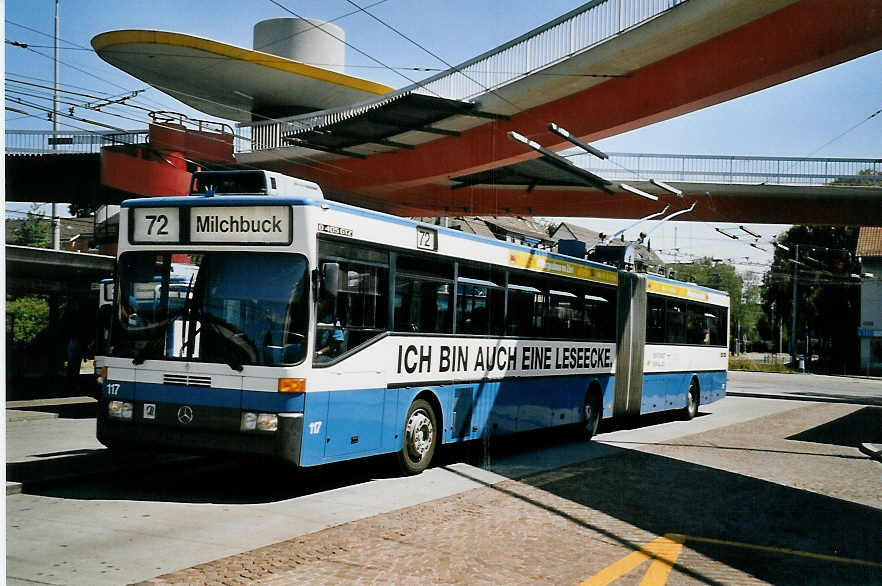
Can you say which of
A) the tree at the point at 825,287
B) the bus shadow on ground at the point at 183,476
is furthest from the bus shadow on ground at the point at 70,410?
the tree at the point at 825,287

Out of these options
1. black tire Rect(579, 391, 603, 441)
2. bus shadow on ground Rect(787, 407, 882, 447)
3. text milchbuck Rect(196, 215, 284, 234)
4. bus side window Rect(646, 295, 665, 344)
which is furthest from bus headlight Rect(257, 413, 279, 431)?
bus shadow on ground Rect(787, 407, 882, 447)

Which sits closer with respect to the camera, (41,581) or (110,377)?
(41,581)

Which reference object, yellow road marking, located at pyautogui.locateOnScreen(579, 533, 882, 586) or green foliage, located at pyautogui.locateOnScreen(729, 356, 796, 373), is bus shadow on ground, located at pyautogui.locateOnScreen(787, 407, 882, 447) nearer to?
yellow road marking, located at pyautogui.locateOnScreen(579, 533, 882, 586)

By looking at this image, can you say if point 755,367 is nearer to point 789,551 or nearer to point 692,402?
point 692,402

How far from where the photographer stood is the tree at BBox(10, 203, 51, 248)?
54.7 m

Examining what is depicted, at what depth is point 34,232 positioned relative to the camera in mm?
57562

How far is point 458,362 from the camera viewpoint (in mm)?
13242

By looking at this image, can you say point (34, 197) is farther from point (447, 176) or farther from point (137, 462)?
point (137, 462)

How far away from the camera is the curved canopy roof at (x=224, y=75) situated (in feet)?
114

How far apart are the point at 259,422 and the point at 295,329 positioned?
1.02 meters

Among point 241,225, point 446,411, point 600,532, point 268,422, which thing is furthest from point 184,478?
point 600,532

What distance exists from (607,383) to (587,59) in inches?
304

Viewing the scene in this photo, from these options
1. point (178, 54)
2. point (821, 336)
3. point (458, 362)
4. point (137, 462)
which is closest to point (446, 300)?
point (458, 362)

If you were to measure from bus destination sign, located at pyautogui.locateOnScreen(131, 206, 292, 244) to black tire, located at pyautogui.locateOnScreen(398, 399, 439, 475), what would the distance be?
3.22 m
